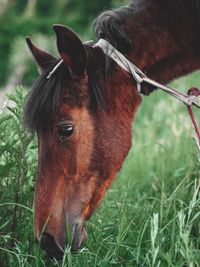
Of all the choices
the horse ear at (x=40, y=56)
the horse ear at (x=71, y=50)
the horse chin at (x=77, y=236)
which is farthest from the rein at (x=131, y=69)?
the horse chin at (x=77, y=236)

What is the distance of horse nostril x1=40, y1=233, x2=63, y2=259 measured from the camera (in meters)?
3.20

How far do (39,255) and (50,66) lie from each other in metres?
0.97

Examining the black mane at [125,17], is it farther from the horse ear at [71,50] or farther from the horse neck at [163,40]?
the horse ear at [71,50]

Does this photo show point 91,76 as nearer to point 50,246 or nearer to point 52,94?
point 52,94

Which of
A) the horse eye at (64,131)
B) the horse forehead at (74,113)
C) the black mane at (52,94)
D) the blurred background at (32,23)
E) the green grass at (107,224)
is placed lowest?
the green grass at (107,224)

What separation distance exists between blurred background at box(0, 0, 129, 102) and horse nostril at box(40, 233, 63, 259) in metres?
7.79

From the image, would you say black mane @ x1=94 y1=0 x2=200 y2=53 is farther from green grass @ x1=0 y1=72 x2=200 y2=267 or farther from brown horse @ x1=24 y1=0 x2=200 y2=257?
green grass @ x1=0 y1=72 x2=200 y2=267

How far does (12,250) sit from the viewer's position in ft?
12.1

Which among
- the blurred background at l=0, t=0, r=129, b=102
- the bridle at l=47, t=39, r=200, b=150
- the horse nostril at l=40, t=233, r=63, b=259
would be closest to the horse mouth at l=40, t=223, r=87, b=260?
the horse nostril at l=40, t=233, r=63, b=259

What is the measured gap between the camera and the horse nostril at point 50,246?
3.20 meters

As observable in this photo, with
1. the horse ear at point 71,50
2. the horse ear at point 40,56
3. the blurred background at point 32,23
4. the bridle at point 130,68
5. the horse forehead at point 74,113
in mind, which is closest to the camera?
the horse ear at point 71,50

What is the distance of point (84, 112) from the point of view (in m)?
3.30

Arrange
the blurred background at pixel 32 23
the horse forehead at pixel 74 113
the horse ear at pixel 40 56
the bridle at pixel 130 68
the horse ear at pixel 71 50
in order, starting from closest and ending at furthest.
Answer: the horse ear at pixel 71 50
the horse forehead at pixel 74 113
the bridle at pixel 130 68
the horse ear at pixel 40 56
the blurred background at pixel 32 23

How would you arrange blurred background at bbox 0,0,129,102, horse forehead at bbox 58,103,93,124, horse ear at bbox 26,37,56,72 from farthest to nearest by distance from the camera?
blurred background at bbox 0,0,129,102 < horse ear at bbox 26,37,56,72 < horse forehead at bbox 58,103,93,124
